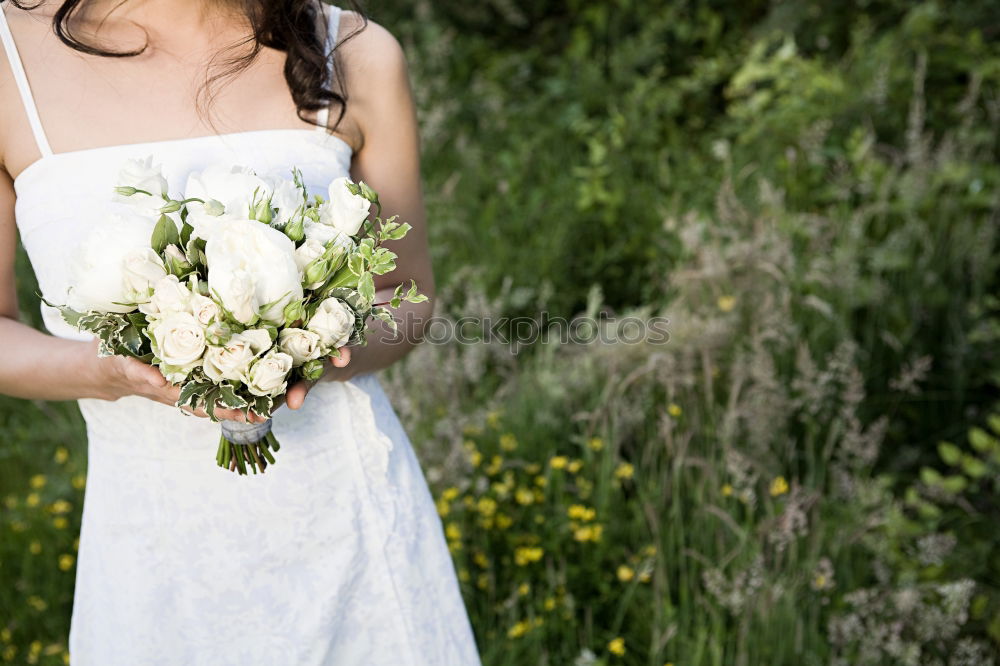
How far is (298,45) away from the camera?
1.67m

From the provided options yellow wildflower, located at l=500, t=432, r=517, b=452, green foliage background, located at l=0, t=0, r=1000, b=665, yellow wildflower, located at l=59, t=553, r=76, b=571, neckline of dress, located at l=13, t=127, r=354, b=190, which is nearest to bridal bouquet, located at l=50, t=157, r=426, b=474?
neckline of dress, located at l=13, t=127, r=354, b=190

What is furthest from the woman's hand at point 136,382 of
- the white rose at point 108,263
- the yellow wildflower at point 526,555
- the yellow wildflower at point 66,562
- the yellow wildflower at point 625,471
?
the yellow wildflower at point 66,562

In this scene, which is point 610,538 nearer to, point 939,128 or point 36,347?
point 36,347

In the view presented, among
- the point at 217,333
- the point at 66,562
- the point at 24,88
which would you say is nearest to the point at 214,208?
the point at 217,333

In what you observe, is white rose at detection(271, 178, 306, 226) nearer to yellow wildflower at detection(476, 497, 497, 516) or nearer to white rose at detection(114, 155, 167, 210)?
white rose at detection(114, 155, 167, 210)

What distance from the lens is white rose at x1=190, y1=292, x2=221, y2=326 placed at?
1.18 m

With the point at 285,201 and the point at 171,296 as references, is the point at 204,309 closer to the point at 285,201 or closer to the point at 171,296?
the point at 171,296

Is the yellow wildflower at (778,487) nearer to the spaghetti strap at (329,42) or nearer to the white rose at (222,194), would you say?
the spaghetti strap at (329,42)

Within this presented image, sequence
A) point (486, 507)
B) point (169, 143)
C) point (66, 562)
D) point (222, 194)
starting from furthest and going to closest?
point (66, 562)
point (486, 507)
point (169, 143)
point (222, 194)

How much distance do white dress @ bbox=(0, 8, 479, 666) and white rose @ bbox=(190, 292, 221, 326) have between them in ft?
1.40

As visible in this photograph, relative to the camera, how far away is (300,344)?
1242mm

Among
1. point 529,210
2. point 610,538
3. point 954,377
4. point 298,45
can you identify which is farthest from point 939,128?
point 298,45

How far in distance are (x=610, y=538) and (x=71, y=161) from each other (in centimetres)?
180

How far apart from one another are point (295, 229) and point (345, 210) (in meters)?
0.08
